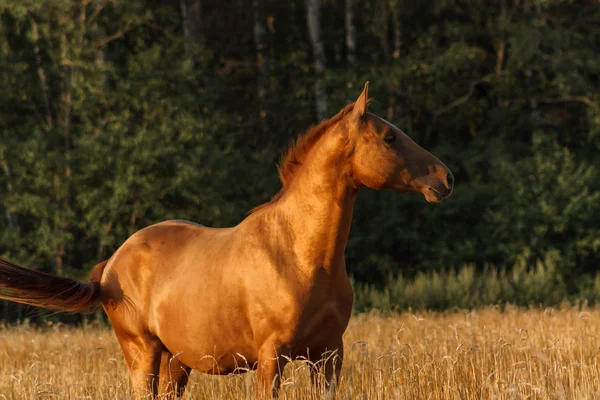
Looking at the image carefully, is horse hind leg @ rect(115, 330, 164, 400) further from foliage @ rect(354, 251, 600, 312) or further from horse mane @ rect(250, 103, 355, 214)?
foliage @ rect(354, 251, 600, 312)

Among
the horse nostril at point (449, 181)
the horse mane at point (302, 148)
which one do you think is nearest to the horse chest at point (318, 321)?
the horse mane at point (302, 148)

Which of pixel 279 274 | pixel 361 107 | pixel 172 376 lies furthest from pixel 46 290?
pixel 361 107

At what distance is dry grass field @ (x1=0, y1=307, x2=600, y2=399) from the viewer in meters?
5.71

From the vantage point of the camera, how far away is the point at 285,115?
80.1 feet

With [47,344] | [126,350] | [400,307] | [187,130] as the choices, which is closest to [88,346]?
[47,344]

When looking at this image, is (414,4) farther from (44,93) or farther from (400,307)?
(400,307)

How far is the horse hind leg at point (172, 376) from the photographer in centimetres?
679

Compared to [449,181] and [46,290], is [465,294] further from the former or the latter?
[449,181]

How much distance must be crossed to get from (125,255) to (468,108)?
20.7 m

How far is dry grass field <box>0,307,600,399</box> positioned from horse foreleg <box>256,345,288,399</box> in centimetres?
9

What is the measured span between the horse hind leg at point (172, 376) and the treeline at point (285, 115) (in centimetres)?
1169

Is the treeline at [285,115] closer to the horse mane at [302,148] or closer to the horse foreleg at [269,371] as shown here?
the horse mane at [302,148]

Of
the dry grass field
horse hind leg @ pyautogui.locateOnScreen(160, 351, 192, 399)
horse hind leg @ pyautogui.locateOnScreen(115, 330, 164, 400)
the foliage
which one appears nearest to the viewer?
the dry grass field

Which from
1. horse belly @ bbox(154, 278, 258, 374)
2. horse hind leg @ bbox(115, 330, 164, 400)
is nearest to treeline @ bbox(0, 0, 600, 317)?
horse hind leg @ bbox(115, 330, 164, 400)
